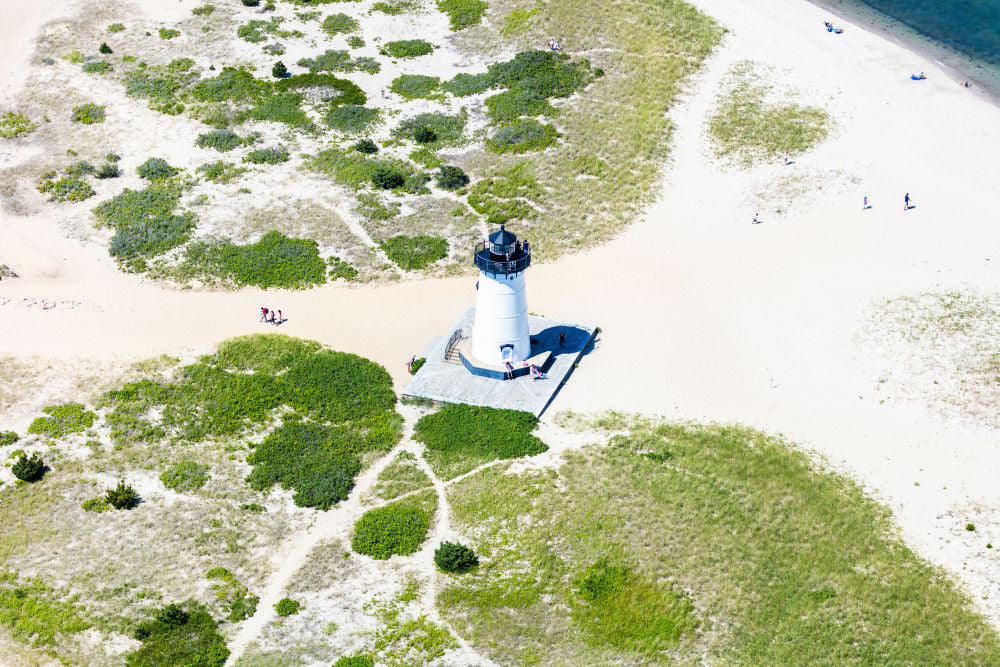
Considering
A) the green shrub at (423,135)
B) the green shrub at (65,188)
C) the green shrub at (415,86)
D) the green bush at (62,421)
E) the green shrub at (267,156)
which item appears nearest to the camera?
the green bush at (62,421)

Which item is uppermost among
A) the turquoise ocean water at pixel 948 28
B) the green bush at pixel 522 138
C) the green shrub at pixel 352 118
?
the turquoise ocean water at pixel 948 28

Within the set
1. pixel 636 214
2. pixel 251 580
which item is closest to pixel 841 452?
pixel 636 214

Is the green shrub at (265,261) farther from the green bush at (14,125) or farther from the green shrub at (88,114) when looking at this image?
the green bush at (14,125)

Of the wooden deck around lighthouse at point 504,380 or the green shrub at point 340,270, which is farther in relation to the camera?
the green shrub at point 340,270

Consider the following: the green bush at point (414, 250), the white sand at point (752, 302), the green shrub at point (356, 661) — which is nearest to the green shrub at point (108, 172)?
the white sand at point (752, 302)

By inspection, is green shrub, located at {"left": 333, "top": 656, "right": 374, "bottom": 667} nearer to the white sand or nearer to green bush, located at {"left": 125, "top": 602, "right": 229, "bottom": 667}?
green bush, located at {"left": 125, "top": 602, "right": 229, "bottom": 667}

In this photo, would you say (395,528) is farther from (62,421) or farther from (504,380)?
(62,421)

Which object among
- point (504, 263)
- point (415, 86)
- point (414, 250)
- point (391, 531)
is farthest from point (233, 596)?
point (415, 86)
